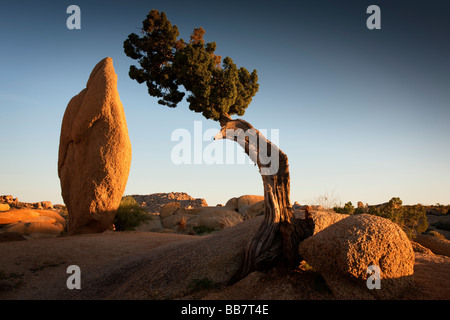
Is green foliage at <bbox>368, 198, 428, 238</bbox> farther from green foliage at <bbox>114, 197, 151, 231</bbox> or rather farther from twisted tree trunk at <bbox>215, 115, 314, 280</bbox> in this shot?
green foliage at <bbox>114, 197, 151, 231</bbox>

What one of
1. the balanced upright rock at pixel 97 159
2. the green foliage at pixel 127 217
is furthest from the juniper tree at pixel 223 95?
the green foliage at pixel 127 217

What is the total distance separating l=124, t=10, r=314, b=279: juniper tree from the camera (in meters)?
6.45

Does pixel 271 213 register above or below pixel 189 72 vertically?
below

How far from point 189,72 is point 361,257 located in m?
6.69

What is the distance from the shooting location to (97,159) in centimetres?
1420

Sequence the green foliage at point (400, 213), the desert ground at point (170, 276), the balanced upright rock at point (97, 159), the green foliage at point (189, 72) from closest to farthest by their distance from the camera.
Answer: the desert ground at point (170, 276) → the green foliage at point (189, 72) → the green foliage at point (400, 213) → the balanced upright rock at point (97, 159)

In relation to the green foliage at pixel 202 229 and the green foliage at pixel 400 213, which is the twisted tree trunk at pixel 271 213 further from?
the green foliage at pixel 202 229

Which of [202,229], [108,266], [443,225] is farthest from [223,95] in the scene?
[443,225]

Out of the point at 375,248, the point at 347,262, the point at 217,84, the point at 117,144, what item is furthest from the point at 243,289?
the point at 117,144

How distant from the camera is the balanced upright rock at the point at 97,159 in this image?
14227 mm

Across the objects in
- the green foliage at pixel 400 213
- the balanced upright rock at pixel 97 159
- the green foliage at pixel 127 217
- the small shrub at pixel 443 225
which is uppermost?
the balanced upright rock at pixel 97 159

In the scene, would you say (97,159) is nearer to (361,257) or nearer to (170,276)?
(170,276)
